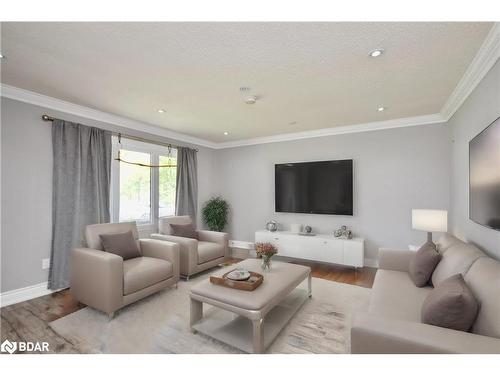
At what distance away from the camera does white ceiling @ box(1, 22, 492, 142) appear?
5.84 feet

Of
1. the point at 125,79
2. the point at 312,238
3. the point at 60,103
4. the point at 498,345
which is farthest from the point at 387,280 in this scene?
the point at 60,103

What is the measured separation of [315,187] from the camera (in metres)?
4.59

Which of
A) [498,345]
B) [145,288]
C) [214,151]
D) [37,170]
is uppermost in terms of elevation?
[214,151]

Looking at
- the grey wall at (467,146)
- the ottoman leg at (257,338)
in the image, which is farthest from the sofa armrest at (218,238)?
the grey wall at (467,146)

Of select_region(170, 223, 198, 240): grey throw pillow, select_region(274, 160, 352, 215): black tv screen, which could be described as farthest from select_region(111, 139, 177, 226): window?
select_region(274, 160, 352, 215): black tv screen

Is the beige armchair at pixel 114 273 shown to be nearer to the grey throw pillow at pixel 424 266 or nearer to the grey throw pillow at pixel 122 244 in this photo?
the grey throw pillow at pixel 122 244

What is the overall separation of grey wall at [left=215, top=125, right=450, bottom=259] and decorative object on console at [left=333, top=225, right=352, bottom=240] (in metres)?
0.15

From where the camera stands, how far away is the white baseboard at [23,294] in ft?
8.92

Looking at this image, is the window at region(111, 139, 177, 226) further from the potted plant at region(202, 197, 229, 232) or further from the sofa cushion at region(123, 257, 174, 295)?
the sofa cushion at region(123, 257, 174, 295)

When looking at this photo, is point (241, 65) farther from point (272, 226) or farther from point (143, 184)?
point (272, 226)

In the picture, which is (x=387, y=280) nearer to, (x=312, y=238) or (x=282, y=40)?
(x=312, y=238)
